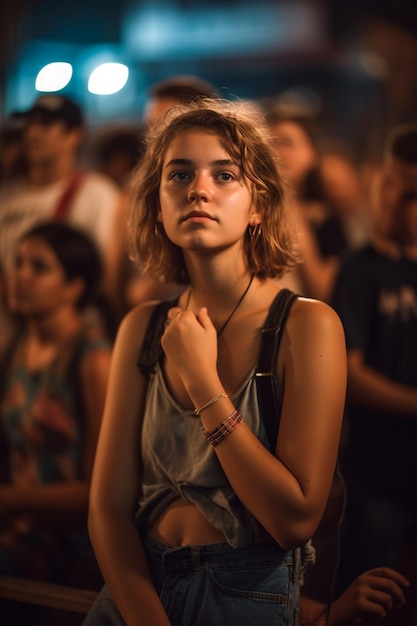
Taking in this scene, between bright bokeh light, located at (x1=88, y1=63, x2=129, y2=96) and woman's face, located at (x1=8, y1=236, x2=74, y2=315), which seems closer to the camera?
woman's face, located at (x1=8, y1=236, x2=74, y2=315)

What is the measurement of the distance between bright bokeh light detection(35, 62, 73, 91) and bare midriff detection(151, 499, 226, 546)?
1843 mm

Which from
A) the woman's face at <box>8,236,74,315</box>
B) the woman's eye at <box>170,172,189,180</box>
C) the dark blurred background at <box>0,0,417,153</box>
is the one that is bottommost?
the woman's face at <box>8,236,74,315</box>

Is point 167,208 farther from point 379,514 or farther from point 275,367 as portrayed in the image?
point 379,514

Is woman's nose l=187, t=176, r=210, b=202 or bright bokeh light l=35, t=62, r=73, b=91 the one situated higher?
bright bokeh light l=35, t=62, r=73, b=91

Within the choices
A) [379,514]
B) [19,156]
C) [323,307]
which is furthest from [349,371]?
[19,156]

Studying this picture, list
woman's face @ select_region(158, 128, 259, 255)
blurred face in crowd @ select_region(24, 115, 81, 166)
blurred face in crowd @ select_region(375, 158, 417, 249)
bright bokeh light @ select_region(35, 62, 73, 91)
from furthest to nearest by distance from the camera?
1. blurred face in crowd @ select_region(24, 115, 81, 166)
2. bright bokeh light @ select_region(35, 62, 73, 91)
3. blurred face in crowd @ select_region(375, 158, 417, 249)
4. woman's face @ select_region(158, 128, 259, 255)

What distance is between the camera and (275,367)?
1.49 m

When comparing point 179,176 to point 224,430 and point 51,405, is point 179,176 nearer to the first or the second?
point 224,430

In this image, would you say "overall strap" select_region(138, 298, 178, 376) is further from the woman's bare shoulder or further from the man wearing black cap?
the man wearing black cap

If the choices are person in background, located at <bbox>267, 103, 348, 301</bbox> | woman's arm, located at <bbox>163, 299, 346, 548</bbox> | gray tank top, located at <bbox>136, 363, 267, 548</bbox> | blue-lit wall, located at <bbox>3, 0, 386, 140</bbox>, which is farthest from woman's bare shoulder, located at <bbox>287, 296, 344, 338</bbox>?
blue-lit wall, located at <bbox>3, 0, 386, 140</bbox>

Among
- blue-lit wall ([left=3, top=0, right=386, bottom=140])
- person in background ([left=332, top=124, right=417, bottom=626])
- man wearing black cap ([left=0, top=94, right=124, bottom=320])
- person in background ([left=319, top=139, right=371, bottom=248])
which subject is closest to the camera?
person in background ([left=332, top=124, right=417, bottom=626])

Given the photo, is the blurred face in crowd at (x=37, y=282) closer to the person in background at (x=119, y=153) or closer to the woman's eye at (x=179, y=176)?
the woman's eye at (x=179, y=176)

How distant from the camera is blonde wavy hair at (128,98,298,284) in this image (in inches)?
61.1

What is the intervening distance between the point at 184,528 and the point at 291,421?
0.31 metres
